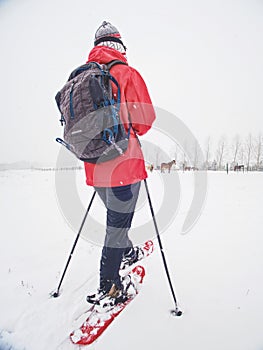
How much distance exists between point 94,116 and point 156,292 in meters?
2.03

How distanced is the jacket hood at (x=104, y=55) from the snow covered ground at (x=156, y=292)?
2.46 meters

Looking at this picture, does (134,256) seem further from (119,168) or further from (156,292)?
(119,168)

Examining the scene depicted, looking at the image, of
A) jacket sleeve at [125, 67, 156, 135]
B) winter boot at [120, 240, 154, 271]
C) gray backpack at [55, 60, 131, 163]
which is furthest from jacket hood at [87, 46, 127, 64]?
winter boot at [120, 240, 154, 271]

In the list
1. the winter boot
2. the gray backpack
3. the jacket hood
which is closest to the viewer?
the gray backpack

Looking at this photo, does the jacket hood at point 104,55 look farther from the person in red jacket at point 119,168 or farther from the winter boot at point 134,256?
the winter boot at point 134,256

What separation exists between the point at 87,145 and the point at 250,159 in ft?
145

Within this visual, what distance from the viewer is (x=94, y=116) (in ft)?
4.94

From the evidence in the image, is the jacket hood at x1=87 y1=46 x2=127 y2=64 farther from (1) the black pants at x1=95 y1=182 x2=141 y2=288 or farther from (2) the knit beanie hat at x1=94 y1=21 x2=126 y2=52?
(1) the black pants at x1=95 y1=182 x2=141 y2=288

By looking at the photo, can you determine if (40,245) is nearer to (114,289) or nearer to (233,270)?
(114,289)

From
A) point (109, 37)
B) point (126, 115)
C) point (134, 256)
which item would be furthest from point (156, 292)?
point (109, 37)

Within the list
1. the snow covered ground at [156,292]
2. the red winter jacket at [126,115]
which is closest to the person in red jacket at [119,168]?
the red winter jacket at [126,115]

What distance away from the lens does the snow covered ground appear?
5.29 ft

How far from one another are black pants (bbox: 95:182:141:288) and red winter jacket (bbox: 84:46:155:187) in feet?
0.33

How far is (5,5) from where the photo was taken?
4.68 metres
